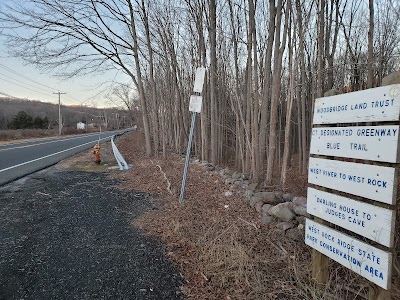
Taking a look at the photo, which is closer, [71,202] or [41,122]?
[71,202]

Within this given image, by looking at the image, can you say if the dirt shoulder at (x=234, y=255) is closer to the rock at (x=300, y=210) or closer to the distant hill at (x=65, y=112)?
the rock at (x=300, y=210)

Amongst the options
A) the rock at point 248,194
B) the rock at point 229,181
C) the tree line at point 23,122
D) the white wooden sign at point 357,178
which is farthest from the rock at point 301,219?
the tree line at point 23,122

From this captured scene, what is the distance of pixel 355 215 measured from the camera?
258 cm

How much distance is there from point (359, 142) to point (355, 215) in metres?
0.64

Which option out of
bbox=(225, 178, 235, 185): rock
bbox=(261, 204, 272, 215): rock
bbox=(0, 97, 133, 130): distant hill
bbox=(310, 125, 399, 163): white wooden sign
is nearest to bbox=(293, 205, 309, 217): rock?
bbox=(261, 204, 272, 215): rock

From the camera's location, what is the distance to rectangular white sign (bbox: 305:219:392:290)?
2312 millimetres

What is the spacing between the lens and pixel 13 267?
3.48m

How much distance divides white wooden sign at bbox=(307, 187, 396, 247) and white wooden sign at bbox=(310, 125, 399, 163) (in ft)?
1.35

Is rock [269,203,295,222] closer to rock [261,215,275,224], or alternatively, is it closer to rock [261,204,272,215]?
rock [261,215,275,224]

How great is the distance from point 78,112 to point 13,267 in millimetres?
129848

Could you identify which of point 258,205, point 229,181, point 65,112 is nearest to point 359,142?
point 258,205

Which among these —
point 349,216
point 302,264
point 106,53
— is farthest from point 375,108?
point 106,53

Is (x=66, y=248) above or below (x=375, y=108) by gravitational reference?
below

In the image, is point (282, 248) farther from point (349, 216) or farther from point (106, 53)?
point (106, 53)
